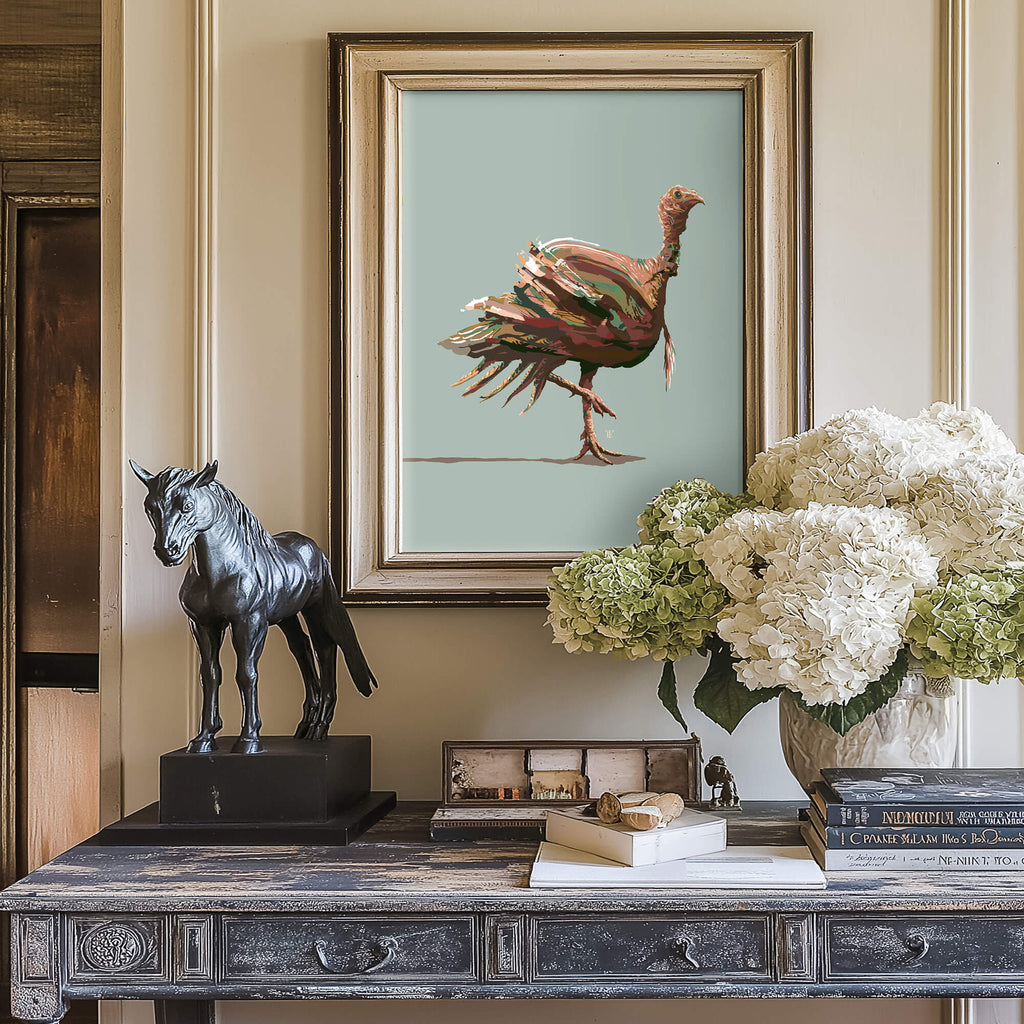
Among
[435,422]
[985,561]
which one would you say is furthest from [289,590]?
[985,561]

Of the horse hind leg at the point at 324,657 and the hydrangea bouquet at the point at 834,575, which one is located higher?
the hydrangea bouquet at the point at 834,575

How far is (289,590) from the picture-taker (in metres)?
1.66

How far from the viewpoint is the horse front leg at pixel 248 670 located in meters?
1.59

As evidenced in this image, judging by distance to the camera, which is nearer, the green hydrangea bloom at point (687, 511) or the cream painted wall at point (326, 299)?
the green hydrangea bloom at point (687, 511)

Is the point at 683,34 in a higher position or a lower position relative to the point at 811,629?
higher

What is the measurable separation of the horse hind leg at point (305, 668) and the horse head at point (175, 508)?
30 cm

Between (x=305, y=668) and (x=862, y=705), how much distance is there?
3.12ft

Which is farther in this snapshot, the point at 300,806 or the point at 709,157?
the point at 709,157

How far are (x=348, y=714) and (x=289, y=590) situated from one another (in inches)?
15.6

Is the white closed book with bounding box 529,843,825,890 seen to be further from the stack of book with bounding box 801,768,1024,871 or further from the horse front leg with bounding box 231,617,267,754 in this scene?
the horse front leg with bounding box 231,617,267,754

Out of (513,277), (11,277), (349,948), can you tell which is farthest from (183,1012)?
(11,277)

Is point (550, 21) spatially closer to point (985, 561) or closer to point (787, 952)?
point (985, 561)

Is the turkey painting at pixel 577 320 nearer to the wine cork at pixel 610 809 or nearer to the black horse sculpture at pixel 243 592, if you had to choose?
the black horse sculpture at pixel 243 592

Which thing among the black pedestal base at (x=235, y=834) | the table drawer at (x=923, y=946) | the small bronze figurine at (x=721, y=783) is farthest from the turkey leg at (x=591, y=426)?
the table drawer at (x=923, y=946)
